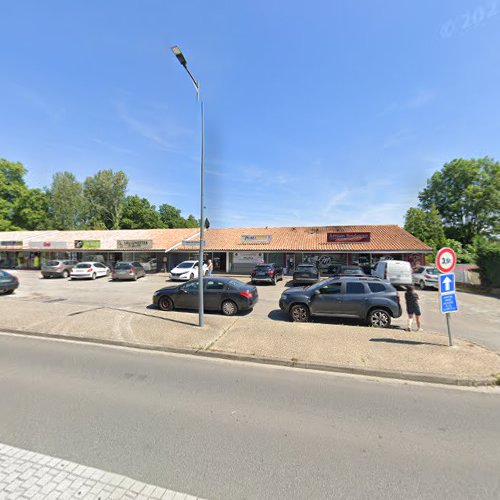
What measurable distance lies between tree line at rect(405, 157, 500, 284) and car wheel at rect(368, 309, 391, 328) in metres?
31.5

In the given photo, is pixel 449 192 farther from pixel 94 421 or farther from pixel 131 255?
pixel 94 421

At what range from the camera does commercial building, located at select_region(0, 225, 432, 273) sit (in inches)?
928

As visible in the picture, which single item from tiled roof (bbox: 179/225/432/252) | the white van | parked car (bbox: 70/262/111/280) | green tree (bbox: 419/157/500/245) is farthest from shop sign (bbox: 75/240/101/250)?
green tree (bbox: 419/157/500/245)

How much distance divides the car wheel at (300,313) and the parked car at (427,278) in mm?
12712

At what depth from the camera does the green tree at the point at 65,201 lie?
46375 millimetres

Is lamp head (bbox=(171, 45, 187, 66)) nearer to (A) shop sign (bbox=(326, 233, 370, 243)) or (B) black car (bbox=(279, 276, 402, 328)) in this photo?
(B) black car (bbox=(279, 276, 402, 328))

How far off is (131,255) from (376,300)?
27478 mm

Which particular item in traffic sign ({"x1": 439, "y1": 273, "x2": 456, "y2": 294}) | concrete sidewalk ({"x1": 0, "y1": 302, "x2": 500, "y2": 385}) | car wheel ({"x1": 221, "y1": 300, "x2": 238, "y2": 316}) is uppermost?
traffic sign ({"x1": 439, "y1": 273, "x2": 456, "y2": 294})

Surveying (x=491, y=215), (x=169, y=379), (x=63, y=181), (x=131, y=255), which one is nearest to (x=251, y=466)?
(x=169, y=379)

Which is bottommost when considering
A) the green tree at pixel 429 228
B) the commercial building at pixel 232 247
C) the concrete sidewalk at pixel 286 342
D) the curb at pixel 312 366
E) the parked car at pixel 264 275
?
the curb at pixel 312 366

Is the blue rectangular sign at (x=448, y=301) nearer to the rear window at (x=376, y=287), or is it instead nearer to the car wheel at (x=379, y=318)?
the car wheel at (x=379, y=318)

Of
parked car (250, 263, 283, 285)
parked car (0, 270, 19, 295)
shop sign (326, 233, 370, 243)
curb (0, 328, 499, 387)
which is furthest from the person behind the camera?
shop sign (326, 233, 370, 243)

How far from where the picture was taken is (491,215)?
35312 mm

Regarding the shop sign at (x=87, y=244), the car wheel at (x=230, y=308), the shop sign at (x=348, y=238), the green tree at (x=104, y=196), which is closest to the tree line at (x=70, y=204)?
the green tree at (x=104, y=196)
